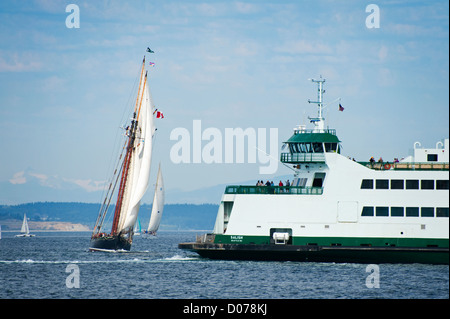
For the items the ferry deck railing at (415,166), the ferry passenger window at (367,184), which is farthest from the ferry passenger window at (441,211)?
the ferry passenger window at (367,184)

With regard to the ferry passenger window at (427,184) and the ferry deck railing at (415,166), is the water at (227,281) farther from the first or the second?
the ferry deck railing at (415,166)

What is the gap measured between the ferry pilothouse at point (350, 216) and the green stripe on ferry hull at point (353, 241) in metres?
0.05

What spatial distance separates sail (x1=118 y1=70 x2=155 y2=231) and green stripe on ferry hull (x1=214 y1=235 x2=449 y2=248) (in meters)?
23.8

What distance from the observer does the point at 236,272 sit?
38.4m

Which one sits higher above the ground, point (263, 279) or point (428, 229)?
point (428, 229)

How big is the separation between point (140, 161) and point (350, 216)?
91.3 feet

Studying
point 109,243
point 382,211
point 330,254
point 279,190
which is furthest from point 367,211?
point 109,243

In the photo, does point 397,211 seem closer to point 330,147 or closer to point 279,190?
point 330,147

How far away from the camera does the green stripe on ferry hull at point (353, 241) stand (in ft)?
133

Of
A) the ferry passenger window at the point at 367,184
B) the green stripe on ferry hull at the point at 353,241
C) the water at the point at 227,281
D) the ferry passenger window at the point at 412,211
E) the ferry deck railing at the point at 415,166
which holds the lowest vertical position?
the water at the point at 227,281

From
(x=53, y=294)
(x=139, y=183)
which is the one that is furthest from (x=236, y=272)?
(x=139, y=183)
